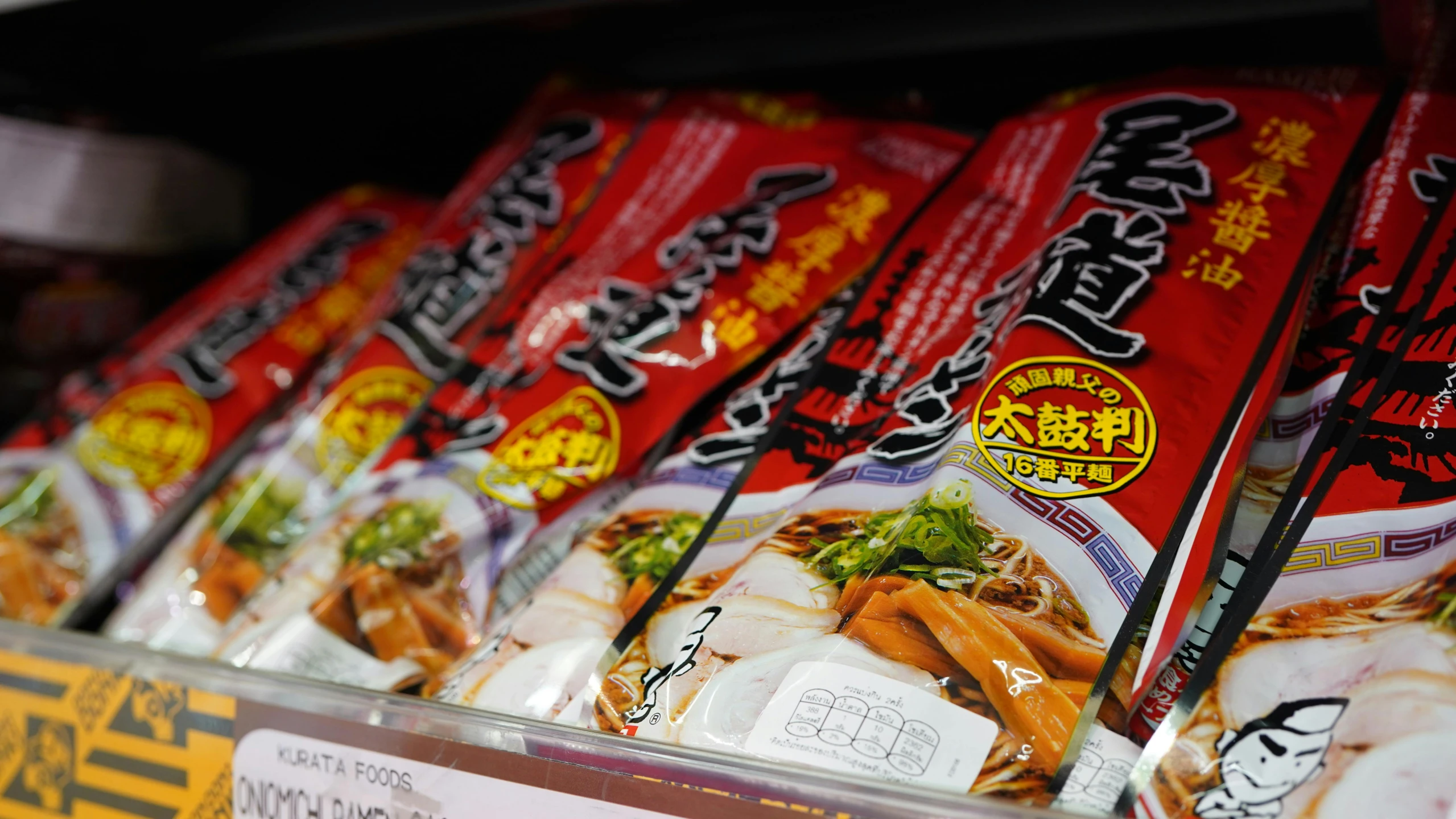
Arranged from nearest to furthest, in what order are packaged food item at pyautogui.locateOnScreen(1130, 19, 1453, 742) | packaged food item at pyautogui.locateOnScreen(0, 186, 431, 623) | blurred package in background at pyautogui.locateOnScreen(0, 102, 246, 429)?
1. packaged food item at pyautogui.locateOnScreen(1130, 19, 1453, 742)
2. packaged food item at pyautogui.locateOnScreen(0, 186, 431, 623)
3. blurred package in background at pyautogui.locateOnScreen(0, 102, 246, 429)

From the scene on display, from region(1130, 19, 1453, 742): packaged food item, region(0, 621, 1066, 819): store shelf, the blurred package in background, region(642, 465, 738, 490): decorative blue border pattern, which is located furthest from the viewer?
the blurred package in background

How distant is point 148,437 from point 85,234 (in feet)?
1.29

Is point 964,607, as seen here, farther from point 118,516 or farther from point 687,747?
point 118,516

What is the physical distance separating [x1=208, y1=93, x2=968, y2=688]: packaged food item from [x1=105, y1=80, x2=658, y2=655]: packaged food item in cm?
7

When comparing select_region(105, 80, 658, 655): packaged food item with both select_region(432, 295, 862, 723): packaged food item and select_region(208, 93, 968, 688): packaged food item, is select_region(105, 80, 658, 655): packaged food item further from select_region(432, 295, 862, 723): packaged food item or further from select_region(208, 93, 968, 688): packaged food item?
select_region(432, 295, 862, 723): packaged food item

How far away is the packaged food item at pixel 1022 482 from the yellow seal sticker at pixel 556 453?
0.15m

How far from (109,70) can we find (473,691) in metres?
1.07

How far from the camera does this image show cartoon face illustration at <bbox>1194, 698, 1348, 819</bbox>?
480mm

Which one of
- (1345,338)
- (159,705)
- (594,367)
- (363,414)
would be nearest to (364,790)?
(159,705)

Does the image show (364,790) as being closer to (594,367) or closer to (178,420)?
(594,367)

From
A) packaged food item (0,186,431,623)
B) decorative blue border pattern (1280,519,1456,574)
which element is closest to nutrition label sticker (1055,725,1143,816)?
decorative blue border pattern (1280,519,1456,574)

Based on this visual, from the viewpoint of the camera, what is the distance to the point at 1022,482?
607 mm

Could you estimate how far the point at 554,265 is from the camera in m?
1.04

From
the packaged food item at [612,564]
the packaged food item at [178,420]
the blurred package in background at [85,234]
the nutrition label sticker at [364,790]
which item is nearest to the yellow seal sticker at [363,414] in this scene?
the packaged food item at [178,420]
